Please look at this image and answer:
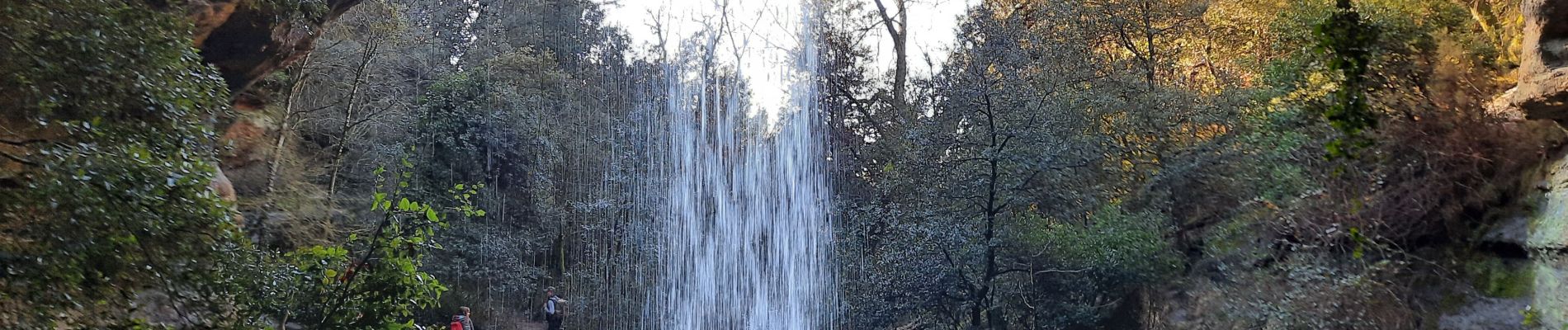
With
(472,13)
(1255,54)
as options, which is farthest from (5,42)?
(472,13)

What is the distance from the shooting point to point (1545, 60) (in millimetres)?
7062

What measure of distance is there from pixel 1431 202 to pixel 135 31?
8891 millimetres

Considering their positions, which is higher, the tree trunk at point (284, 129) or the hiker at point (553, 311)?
the tree trunk at point (284, 129)

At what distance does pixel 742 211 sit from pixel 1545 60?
1293 cm

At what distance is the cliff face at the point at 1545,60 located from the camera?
6910mm

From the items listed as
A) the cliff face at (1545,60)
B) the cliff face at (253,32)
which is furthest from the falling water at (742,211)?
the cliff face at (1545,60)

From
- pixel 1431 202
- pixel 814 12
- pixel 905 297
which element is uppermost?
pixel 814 12

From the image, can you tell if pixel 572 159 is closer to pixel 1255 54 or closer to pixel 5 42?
pixel 1255 54

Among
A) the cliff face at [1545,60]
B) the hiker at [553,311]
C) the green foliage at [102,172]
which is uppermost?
the cliff face at [1545,60]

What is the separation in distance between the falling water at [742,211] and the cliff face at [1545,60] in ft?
32.5

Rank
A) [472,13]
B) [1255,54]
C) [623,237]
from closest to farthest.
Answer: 1. [1255,54]
2. [623,237]
3. [472,13]

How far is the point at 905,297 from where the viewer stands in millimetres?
12469

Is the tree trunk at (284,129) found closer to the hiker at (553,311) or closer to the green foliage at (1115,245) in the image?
the hiker at (553,311)

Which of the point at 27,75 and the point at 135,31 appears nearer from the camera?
the point at 27,75
